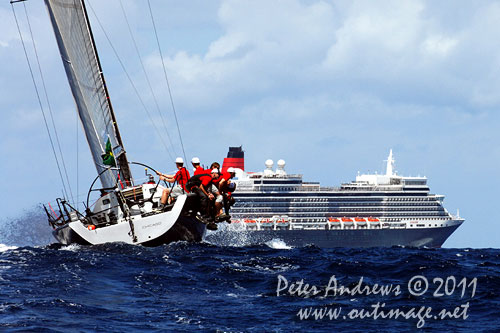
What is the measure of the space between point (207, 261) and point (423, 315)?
7074 millimetres

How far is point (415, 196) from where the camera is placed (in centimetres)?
7888

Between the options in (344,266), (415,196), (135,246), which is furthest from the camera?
(415,196)

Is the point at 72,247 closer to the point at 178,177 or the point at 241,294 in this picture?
the point at 178,177

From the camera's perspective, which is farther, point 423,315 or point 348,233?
point 348,233

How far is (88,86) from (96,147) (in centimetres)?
184

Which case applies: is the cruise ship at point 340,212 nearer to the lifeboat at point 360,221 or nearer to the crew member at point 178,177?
the lifeboat at point 360,221

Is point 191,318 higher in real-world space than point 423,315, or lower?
higher

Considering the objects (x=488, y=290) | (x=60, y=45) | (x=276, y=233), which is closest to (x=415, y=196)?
(x=276, y=233)

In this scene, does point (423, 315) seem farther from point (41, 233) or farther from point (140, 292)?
point (41, 233)

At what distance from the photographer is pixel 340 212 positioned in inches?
2987

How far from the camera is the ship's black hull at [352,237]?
7175cm

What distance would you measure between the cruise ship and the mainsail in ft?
153

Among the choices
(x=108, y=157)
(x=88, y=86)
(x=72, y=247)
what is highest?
(x=88, y=86)

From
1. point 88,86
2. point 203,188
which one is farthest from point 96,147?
point 203,188
